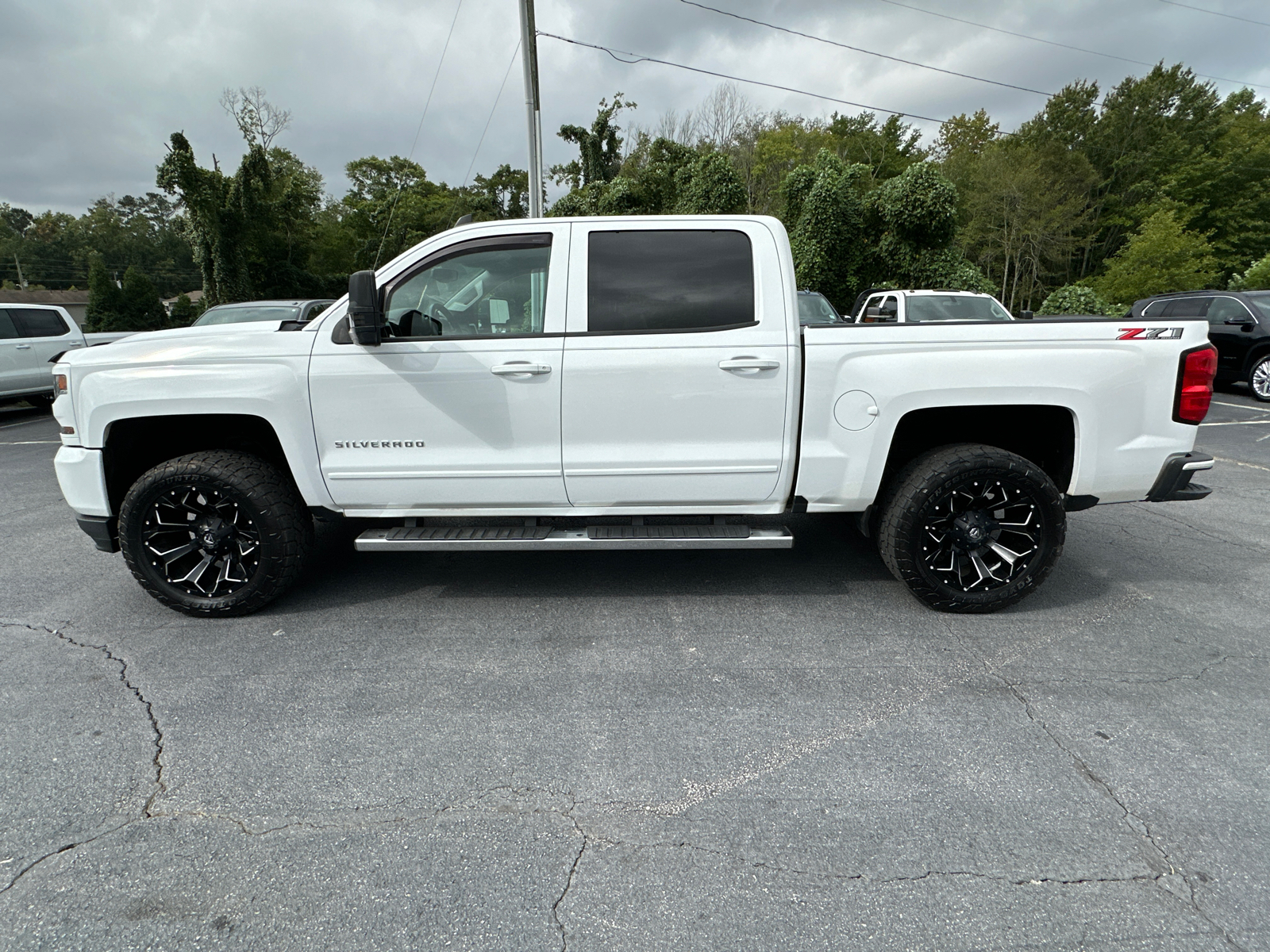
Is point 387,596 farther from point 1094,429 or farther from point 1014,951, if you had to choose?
point 1094,429

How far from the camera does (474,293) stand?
12.5ft

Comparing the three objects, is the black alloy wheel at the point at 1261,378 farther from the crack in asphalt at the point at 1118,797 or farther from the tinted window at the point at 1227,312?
the crack in asphalt at the point at 1118,797

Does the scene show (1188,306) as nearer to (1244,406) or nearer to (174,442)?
(1244,406)

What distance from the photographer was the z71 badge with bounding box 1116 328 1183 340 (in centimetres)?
358

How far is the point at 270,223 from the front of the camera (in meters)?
36.6

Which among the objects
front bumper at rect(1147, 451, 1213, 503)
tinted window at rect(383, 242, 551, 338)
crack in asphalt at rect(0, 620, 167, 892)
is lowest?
crack in asphalt at rect(0, 620, 167, 892)

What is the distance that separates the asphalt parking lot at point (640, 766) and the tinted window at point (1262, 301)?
10146 mm

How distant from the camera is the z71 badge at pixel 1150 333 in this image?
3.58 meters

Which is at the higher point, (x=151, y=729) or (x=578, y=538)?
(x=578, y=538)

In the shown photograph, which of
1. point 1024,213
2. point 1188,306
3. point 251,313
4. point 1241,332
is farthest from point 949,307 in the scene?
point 1024,213

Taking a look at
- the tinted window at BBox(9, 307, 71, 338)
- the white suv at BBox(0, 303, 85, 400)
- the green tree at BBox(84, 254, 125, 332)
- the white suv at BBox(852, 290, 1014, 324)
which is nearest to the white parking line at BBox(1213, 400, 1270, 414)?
the white suv at BBox(852, 290, 1014, 324)

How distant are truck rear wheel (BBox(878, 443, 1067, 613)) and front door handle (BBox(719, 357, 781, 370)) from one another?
98 cm

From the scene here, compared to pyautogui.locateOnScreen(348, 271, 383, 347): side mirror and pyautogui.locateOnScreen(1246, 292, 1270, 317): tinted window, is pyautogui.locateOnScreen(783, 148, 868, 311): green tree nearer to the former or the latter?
pyautogui.locateOnScreen(1246, 292, 1270, 317): tinted window

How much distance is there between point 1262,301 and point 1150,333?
11575 mm
